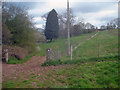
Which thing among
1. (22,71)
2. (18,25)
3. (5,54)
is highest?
(18,25)

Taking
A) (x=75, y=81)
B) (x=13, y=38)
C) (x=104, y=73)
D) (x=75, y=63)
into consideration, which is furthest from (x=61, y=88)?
(x=13, y=38)

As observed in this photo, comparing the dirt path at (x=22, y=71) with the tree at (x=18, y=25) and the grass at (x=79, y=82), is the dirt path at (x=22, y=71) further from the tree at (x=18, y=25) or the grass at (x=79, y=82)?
the tree at (x=18, y=25)

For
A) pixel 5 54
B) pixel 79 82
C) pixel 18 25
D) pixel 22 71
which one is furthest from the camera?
pixel 18 25

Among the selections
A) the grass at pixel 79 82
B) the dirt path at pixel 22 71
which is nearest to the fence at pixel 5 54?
the dirt path at pixel 22 71

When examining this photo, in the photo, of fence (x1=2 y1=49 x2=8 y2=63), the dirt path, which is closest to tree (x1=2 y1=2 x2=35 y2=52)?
fence (x1=2 y1=49 x2=8 y2=63)

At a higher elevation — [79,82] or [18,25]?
[18,25]

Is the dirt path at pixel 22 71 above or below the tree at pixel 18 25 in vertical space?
below

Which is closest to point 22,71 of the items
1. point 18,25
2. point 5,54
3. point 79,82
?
point 79,82

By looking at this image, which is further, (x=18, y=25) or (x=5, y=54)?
(x=18, y=25)

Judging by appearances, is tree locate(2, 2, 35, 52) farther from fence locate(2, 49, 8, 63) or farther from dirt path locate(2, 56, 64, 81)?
dirt path locate(2, 56, 64, 81)

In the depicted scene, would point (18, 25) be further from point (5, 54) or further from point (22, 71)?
point (22, 71)

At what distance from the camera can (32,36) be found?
18.6m

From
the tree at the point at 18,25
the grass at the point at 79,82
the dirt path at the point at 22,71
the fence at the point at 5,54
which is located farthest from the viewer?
the tree at the point at 18,25

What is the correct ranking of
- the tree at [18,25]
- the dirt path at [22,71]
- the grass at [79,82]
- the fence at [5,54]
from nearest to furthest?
the grass at [79,82], the dirt path at [22,71], the fence at [5,54], the tree at [18,25]
